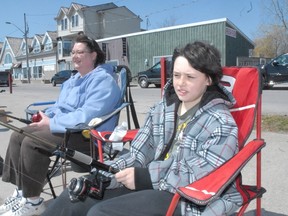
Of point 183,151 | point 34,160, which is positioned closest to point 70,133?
point 34,160

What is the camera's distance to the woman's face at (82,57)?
3393 millimetres

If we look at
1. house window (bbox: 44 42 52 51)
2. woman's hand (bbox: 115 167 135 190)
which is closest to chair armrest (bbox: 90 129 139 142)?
woman's hand (bbox: 115 167 135 190)

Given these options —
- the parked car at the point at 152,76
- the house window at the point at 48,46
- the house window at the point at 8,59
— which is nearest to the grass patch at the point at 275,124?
the parked car at the point at 152,76

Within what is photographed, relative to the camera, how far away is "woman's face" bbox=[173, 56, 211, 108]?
2084 millimetres

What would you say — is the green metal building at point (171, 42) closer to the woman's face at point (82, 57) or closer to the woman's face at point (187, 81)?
the woman's face at point (82, 57)

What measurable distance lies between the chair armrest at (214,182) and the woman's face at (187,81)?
43cm

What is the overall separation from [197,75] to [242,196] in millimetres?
722

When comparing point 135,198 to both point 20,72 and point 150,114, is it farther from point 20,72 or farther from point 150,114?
point 20,72

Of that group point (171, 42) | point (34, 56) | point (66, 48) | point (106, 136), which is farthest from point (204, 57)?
point (34, 56)

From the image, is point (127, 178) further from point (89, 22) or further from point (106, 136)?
point (89, 22)

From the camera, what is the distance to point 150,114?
7.84 ft

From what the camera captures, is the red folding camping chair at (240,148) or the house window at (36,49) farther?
the house window at (36,49)

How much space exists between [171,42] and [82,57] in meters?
26.3

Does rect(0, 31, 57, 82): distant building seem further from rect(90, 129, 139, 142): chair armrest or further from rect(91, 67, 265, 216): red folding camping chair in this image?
rect(91, 67, 265, 216): red folding camping chair
